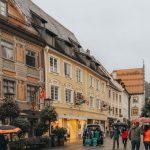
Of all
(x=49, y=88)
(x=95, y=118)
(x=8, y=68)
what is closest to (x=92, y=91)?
(x=95, y=118)

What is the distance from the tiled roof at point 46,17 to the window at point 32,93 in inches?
270

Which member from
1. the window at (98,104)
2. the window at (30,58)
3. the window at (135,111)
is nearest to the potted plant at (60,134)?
the window at (30,58)

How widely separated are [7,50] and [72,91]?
15.5 metres

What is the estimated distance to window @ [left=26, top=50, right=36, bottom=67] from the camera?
123 ft

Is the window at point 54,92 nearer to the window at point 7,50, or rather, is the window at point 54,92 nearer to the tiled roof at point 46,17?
the tiled roof at point 46,17

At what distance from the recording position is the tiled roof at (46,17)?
4135 cm

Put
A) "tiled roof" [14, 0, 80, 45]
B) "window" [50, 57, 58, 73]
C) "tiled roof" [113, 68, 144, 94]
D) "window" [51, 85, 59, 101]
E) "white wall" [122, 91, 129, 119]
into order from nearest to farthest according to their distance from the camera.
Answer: "tiled roof" [14, 0, 80, 45], "window" [50, 57, 58, 73], "window" [51, 85, 59, 101], "white wall" [122, 91, 129, 119], "tiled roof" [113, 68, 144, 94]

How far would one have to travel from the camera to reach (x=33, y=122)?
3734cm

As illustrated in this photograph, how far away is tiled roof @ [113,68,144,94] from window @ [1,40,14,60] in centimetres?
7007

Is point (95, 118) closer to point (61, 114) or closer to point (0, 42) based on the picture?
point (61, 114)

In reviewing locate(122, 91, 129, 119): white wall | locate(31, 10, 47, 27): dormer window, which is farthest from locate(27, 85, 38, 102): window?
locate(122, 91, 129, 119): white wall

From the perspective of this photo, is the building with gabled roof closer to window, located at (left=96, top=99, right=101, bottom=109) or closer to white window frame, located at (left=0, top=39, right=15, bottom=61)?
window, located at (left=96, top=99, right=101, bottom=109)

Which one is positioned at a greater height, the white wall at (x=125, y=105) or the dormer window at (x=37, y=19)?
the dormer window at (x=37, y=19)

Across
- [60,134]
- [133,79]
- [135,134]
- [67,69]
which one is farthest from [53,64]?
[133,79]
